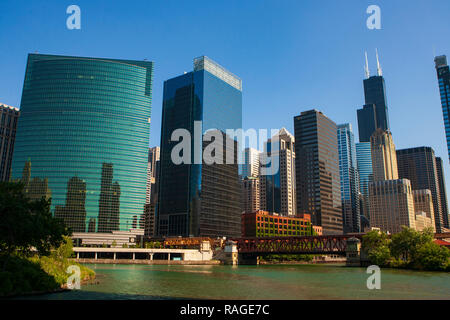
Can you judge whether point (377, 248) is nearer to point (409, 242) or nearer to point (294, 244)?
point (409, 242)

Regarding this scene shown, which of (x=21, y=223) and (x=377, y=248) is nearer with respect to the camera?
(x=21, y=223)

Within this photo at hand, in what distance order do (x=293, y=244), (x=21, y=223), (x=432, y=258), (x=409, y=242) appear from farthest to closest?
(x=293, y=244) → (x=409, y=242) → (x=432, y=258) → (x=21, y=223)

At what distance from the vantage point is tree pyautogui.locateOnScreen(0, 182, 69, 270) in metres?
43.7

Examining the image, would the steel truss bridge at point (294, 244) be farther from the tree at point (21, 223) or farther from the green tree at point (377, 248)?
the tree at point (21, 223)

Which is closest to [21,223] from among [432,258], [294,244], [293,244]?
[432,258]

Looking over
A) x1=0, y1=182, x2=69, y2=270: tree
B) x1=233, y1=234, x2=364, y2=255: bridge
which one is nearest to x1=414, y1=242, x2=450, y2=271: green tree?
x1=233, y1=234, x2=364, y2=255: bridge

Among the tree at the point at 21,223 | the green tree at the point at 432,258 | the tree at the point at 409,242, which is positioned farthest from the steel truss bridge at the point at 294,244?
the tree at the point at 21,223

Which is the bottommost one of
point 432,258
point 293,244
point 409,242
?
point 432,258

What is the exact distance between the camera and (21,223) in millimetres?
43781

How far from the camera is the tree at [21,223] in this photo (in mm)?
43656

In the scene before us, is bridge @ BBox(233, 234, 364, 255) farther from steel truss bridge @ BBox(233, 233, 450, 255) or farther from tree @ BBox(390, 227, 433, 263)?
tree @ BBox(390, 227, 433, 263)

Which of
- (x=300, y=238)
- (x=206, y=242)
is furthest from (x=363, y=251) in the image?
(x=206, y=242)

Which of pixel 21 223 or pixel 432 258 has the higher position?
pixel 21 223
